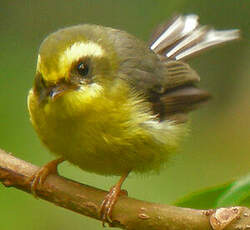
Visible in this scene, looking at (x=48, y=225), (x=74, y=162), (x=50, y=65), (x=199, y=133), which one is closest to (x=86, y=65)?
(x=50, y=65)

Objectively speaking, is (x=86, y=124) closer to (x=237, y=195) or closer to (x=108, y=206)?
(x=108, y=206)

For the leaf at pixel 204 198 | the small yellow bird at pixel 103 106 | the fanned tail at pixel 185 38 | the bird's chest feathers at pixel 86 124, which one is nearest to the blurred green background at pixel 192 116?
the fanned tail at pixel 185 38

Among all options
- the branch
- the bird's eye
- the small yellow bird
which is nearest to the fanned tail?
the small yellow bird

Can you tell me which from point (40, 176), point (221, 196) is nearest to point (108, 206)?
point (40, 176)

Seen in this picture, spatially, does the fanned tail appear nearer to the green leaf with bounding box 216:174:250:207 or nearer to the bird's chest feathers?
the bird's chest feathers

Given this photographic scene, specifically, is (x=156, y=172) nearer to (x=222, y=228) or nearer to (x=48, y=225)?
(x=222, y=228)

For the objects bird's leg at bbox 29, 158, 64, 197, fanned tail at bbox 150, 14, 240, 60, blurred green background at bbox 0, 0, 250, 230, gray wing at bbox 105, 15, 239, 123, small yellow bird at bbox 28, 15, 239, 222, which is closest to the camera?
bird's leg at bbox 29, 158, 64, 197
